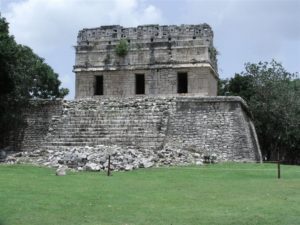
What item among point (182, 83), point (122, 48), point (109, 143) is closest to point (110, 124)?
point (109, 143)

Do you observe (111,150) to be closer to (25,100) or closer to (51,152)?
(51,152)

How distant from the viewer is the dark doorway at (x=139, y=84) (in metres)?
27.9

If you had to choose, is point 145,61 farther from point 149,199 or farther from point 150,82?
point 149,199

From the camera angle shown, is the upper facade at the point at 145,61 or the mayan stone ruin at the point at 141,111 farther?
the upper facade at the point at 145,61

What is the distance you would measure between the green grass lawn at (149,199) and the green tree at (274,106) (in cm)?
1822

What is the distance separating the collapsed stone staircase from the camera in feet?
75.6

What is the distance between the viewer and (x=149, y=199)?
35.1 feet

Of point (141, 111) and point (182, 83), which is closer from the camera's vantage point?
point (141, 111)

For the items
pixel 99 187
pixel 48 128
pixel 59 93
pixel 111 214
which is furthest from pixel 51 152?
pixel 59 93

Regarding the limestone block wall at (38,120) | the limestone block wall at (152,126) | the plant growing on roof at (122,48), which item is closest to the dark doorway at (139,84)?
Answer: the plant growing on roof at (122,48)

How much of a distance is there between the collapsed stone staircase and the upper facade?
9.14 feet

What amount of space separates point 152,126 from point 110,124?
1.89 metres

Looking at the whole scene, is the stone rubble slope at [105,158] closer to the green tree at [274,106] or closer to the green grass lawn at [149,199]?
the green grass lawn at [149,199]

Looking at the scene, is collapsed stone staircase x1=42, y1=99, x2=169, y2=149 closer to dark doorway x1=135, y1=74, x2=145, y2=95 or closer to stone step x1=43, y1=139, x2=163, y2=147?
stone step x1=43, y1=139, x2=163, y2=147
